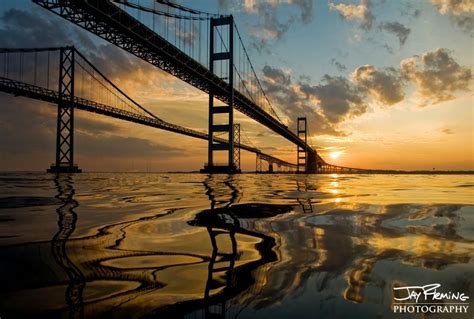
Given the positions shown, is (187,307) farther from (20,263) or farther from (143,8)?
(143,8)

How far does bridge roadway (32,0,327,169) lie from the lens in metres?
21.2

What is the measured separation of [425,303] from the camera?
1591mm

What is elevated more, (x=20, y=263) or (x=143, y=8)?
(x=143, y=8)

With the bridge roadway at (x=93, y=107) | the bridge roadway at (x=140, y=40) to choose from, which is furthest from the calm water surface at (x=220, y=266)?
the bridge roadway at (x=93, y=107)

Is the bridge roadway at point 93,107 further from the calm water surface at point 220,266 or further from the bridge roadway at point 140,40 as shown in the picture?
the calm water surface at point 220,266

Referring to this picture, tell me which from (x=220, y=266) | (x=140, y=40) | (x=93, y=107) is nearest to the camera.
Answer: (x=220, y=266)

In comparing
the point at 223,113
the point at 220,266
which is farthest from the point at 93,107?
the point at 220,266

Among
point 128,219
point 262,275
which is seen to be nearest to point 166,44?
point 128,219

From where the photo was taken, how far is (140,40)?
1023 inches

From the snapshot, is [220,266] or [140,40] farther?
[140,40]

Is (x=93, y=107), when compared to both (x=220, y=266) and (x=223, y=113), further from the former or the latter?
(x=220, y=266)

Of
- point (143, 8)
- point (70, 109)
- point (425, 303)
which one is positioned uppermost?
point (143, 8)

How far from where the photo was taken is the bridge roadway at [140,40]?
2122 cm

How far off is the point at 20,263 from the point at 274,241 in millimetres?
1815
